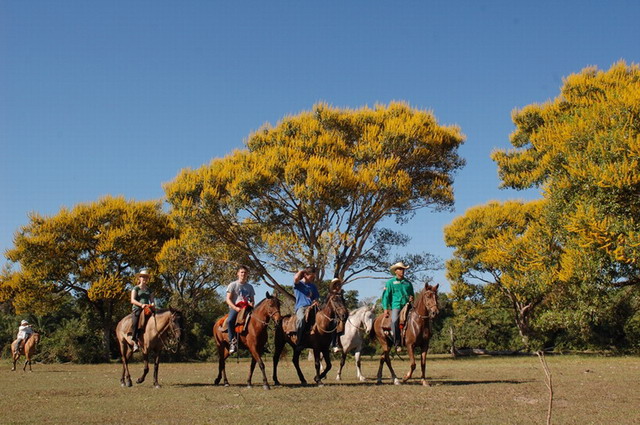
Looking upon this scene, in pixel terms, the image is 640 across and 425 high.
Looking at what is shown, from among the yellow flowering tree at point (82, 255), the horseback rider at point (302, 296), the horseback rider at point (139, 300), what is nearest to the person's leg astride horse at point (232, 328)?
the horseback rider at point (302, 296)

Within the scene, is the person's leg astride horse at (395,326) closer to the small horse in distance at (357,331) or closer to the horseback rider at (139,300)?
the small horse in distance at (357,331)

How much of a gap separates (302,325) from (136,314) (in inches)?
168

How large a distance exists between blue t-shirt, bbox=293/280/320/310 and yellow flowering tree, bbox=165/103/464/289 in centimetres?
1545

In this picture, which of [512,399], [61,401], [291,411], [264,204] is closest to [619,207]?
[512,399]

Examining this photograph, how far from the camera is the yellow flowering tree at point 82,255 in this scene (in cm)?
3822

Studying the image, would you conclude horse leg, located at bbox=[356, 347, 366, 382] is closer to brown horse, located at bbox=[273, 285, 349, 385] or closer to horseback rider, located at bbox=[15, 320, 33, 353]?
brown horse, located at bbox=[273, 285, 349, 385]

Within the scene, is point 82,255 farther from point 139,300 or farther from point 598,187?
point 598,187

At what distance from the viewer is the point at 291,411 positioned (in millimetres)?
9859

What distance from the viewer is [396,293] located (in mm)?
14961

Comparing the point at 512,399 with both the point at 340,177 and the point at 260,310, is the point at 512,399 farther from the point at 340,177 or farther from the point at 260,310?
the point at 340,177

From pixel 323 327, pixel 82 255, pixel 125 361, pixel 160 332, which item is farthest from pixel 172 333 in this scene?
pixel 82 255

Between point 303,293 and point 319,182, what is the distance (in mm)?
15725

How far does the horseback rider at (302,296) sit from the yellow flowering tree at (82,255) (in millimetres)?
26791

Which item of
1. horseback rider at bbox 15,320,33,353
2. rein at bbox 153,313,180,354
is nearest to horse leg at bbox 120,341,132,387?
rein at bbox 153,313,180,354
